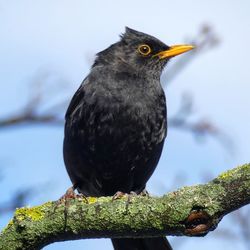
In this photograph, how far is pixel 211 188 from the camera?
414 cm

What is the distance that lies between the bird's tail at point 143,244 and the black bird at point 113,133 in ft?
2.93

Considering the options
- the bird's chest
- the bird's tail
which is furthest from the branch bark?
the bird's chest

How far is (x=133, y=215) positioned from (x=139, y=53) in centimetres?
361

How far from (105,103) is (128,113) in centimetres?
26

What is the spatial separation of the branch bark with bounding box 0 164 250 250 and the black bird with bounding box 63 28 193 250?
6.57ft

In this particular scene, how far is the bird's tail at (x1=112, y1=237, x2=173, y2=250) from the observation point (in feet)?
18.4

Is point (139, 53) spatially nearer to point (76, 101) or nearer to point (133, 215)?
point (76, 101)

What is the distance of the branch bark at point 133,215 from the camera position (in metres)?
4.09

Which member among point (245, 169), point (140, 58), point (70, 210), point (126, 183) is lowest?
point (245, 169)

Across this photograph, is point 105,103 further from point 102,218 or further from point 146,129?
point 102,218

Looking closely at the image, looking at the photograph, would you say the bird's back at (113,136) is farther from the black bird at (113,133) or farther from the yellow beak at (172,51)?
the yellow beak at (172,51)

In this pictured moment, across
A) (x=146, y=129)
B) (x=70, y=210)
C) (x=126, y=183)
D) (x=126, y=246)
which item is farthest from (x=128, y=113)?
(x=70, y=210)

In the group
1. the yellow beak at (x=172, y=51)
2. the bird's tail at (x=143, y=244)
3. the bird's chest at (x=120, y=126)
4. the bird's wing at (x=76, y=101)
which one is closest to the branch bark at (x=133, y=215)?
the bird's tail at (x=143, y=244)

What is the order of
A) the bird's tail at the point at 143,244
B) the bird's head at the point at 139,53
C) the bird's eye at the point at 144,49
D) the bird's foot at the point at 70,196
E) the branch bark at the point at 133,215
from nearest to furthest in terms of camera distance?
the branch bark at the point at 133,215
the bird's foot at the point at 70,196
the bird's tail at the point at 143,244
the bird's head at the point at 139,53
the bird's eye at the point at 144,49
